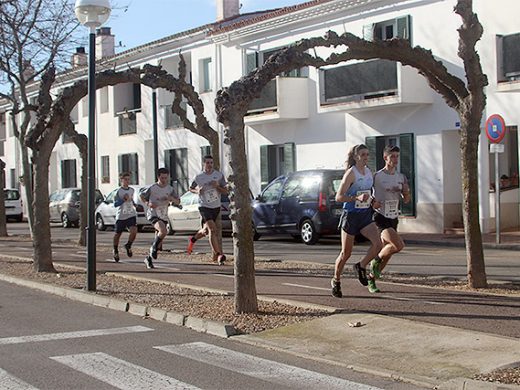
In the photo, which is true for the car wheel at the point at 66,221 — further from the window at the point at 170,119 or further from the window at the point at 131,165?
the window at the point at 170,119

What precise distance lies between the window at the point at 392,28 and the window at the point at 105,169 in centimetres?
1770

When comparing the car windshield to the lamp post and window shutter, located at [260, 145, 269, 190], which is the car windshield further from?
the lamp post

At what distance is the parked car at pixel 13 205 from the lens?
131 ft

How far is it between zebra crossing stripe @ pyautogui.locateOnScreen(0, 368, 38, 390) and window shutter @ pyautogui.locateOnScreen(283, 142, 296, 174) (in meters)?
21.2

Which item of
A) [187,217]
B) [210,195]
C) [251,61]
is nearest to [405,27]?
[251,61]

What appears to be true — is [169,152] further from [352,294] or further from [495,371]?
[495,371]

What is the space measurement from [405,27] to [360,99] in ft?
7.85

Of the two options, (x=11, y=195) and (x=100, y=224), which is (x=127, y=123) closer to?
(x=11, y=195)

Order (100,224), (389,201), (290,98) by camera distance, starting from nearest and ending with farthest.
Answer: (389,201), (290,98), (100,224)

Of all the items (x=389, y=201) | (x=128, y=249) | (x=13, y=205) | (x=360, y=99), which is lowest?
(x=128, y=249)

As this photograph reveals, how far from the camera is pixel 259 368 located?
7.30m

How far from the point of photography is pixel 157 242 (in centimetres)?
1492

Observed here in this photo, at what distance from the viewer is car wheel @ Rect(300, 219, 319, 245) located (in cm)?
2064

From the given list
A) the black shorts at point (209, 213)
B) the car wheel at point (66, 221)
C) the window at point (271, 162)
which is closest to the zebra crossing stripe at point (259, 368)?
the black shorts at point (209, 213)
